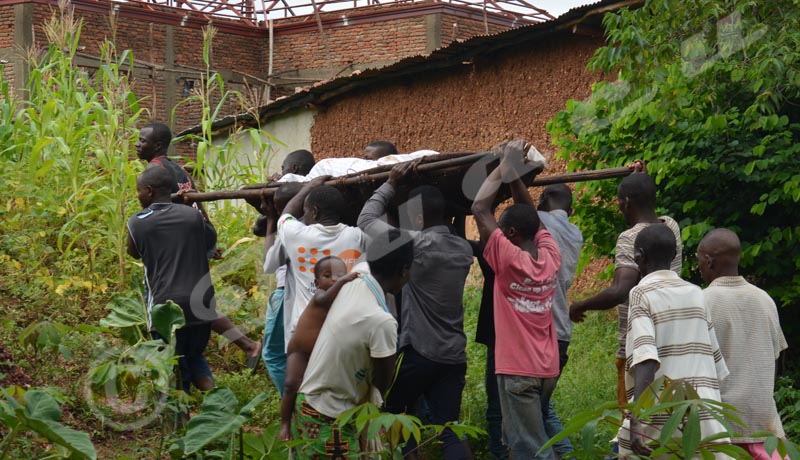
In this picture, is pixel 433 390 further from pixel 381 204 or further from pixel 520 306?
pixel 381 204

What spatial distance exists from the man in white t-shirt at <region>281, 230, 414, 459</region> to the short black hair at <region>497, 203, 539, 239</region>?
888mm

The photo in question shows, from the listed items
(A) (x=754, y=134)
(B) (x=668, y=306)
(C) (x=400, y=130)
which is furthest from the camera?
(C) (x=400, y=130)

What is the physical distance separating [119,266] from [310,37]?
12.6 metres

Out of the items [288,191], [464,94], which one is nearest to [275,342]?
[288,191]

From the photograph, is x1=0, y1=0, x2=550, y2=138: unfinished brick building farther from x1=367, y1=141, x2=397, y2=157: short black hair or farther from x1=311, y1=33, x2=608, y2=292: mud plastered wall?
x1=367, y1=141, x2=397, y2=157: short black hair

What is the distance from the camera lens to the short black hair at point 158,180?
568cm

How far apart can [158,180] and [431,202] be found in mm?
1705

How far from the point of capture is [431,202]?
4875 millimetres

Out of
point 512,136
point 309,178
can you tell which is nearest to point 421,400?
point 309,178

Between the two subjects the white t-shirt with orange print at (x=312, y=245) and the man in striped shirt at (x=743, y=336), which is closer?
the man in striped shirt at (x=743, y=336)

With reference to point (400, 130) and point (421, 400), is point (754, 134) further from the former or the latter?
point (400, 130)

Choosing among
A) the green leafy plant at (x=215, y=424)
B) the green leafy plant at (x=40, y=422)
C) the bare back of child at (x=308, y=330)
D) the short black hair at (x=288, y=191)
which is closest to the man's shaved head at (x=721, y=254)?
the bare back of child at (x=308, y=330)

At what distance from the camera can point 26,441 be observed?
4.21 meters

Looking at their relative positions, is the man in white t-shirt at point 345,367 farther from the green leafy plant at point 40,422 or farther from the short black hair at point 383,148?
the short black hair at point 383,148
